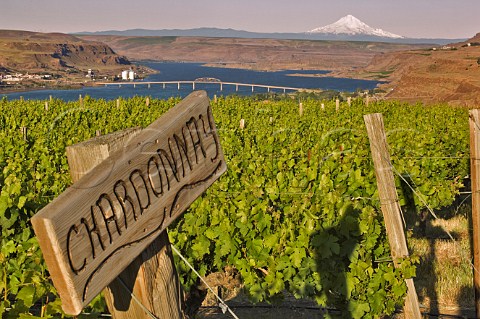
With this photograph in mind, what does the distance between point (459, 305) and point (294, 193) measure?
13.0 feet

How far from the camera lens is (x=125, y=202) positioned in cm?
162

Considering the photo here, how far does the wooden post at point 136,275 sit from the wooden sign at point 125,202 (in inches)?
3.1

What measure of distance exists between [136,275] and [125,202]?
0.95 ft

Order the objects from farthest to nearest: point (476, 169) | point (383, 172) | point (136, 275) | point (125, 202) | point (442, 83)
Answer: point (442, 83)
point (476, 169)
point (383, 172)
point (136, 275)
point (125, 202)

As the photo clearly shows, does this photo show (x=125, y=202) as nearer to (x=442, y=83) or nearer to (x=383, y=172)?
(x=383, y=172)

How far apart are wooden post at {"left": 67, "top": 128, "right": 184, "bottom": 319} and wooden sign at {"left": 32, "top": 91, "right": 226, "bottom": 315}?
80 mm

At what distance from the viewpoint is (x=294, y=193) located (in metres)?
5.70

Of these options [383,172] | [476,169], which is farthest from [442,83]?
[383,172]

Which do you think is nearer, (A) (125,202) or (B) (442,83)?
(A) (125,202)

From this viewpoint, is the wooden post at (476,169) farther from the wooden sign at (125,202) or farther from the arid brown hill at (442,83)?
the arid brown hill at (442,83)

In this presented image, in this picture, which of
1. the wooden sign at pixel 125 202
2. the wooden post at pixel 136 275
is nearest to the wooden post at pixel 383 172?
the wooden sign at pixel 125 202

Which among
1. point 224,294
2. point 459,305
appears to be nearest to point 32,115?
point 224,294

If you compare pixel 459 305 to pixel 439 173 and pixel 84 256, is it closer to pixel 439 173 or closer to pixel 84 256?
pixel 439 173

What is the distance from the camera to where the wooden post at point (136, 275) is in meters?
1.65
